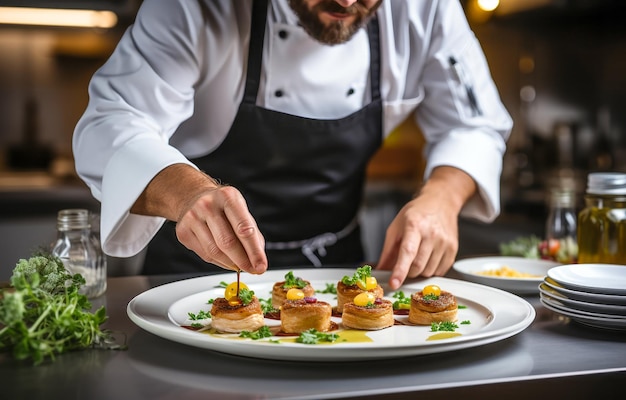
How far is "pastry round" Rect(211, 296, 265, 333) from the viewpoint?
118 centimetres

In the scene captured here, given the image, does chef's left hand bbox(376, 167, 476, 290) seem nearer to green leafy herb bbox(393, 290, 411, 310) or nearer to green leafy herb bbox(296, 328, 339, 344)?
green leafy herb bbox(393, 290, 411, 310)

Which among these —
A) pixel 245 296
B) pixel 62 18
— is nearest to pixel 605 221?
pixel 245 296

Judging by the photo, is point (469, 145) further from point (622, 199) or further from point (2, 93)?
point (2, 93)

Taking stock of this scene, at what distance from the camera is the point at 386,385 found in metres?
0.88

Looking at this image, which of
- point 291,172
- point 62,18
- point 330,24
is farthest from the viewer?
point 62,18

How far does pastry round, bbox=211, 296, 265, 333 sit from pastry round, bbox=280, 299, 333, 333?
0.15 feet

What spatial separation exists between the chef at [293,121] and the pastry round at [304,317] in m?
0.26

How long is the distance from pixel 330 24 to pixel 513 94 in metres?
3.58

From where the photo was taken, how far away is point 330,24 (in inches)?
66.6

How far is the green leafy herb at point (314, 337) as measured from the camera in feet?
3.56

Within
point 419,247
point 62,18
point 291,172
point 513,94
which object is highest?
point 62,18

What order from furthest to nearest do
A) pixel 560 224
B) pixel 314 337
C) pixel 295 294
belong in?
pixel 560 224 < pixel 295 294 < pixel 314 337

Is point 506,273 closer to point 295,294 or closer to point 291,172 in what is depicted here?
point 295,294

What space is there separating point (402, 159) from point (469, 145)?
3395mm
